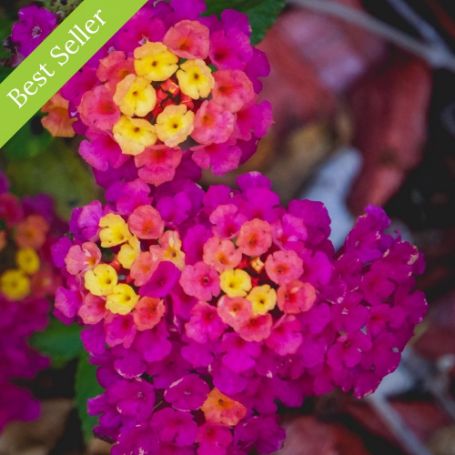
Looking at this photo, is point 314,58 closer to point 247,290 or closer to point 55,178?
point 55,178

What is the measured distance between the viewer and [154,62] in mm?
879

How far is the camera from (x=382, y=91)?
1.80m

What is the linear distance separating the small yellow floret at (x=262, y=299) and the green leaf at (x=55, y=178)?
637mm

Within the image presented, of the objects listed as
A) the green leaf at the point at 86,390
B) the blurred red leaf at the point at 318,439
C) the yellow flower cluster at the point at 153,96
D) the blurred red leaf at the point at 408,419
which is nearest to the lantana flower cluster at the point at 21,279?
the green leaf at the point at 86,390

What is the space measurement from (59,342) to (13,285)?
0.12 meters

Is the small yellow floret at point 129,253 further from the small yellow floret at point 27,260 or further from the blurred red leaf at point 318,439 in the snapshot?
the blurred red leaf at point 318,439

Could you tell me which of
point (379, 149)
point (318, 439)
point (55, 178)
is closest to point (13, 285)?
point (55, 178)

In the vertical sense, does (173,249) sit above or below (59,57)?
below

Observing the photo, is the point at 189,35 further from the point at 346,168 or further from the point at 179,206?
the point at 346,168

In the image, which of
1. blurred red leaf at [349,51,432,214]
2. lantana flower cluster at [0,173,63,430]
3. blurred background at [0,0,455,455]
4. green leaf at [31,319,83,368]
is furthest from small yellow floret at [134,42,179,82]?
blurred red leaf at [349,51,432,214]

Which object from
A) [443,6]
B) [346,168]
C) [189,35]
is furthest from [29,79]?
Result: [443,6]

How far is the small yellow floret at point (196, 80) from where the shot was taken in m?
0.88

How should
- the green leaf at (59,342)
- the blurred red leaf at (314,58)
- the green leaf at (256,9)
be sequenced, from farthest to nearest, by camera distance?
1. the blurred red leaf at (314,58)
2. the green leaf at (59,342)
3. the green leaf at (256,9)

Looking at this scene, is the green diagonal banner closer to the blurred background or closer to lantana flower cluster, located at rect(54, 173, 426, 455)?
lantana flower cluster, located at rect(54, 173, 426, 455)
